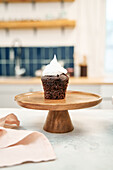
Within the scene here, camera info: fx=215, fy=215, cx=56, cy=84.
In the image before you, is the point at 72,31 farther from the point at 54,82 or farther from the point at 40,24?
the point at 54,82

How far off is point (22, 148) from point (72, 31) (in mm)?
2850

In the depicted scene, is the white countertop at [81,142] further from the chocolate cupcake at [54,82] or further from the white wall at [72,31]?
the white wall at [72,31]

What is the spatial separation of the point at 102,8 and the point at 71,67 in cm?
103

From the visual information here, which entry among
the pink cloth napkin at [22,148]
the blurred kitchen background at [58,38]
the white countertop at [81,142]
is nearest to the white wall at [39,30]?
the blurred kitchen background at [58,38]

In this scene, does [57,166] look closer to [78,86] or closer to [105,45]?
[78,86]

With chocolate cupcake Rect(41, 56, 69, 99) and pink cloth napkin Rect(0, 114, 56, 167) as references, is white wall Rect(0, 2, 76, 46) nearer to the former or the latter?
→ chocolate cupcake Rect(41, 56, 69, 99)

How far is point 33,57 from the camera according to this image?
3447mm

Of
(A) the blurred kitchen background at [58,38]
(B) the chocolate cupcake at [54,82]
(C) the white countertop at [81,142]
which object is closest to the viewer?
(C) the white countertop at [81,142]

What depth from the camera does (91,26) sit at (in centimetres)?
336

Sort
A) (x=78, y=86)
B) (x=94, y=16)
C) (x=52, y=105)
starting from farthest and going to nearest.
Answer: (x=94, y=16) → (x=78, y=86) → (x=52, y=105)

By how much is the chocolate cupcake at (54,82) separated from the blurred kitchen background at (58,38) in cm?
214

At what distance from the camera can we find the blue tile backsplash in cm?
341

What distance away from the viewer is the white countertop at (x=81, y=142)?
667mm

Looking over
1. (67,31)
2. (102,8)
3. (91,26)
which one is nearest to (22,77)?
(67,31)
